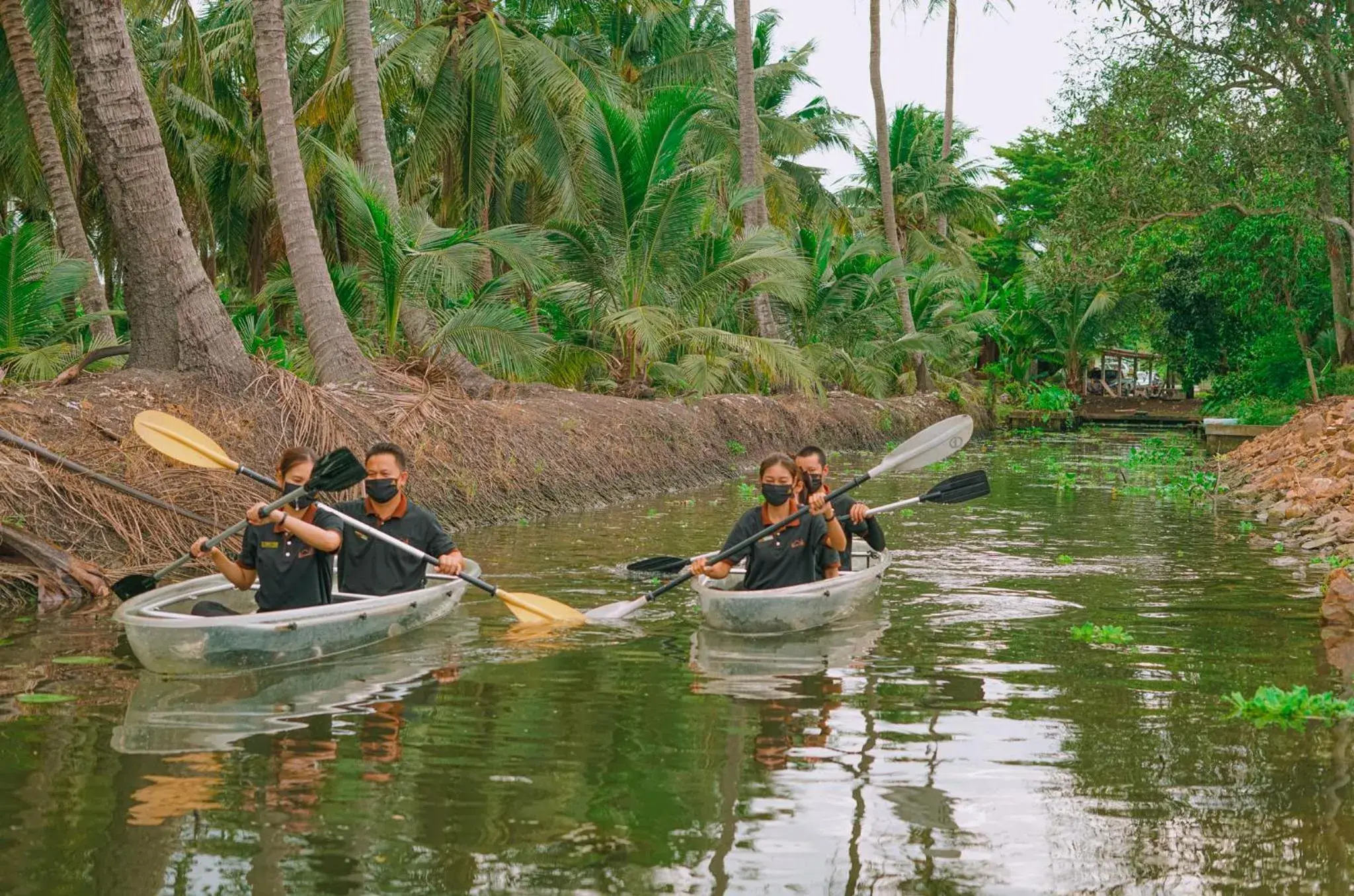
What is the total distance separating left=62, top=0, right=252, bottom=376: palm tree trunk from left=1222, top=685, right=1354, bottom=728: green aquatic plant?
9874mm

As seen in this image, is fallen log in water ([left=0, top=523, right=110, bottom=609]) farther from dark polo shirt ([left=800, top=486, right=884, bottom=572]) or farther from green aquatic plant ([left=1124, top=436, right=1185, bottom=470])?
green aquatic plant ([left=1124, top=436, right=1185, bottom=470])

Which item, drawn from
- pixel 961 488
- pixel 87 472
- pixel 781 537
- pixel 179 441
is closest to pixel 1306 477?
pixel 961 488

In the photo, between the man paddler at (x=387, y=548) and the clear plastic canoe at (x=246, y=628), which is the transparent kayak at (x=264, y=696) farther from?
the man paddler at (x=387, y=548)

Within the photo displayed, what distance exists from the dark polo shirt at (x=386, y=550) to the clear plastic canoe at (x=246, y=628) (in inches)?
6.3

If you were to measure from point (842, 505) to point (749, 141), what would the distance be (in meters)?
19.2

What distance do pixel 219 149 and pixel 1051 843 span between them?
3274cm

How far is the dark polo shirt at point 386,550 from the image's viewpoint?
31.5 feet

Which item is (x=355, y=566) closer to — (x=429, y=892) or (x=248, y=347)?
(x=429, y=892)

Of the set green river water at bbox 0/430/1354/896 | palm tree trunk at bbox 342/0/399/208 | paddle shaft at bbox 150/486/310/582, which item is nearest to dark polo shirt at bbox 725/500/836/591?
green river water at bbox 0/430/1354/896

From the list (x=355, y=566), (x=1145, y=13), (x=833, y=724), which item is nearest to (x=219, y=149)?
(x=1145, y=13)

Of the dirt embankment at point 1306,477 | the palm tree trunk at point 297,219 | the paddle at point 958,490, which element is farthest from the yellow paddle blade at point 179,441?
the dirt embankment at point 1306,477

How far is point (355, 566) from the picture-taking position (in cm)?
962

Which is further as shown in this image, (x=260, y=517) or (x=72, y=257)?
(x=72, y=257)

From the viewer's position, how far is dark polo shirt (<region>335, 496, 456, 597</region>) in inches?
378
